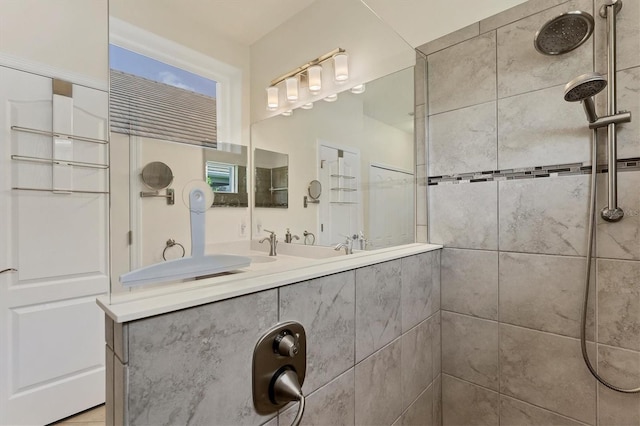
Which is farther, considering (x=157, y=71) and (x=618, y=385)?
(x=157, y=71)

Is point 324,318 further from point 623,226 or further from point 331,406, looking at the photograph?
point 623,226

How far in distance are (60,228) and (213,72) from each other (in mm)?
1387

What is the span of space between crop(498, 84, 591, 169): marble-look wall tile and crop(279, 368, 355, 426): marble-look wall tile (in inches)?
47.2

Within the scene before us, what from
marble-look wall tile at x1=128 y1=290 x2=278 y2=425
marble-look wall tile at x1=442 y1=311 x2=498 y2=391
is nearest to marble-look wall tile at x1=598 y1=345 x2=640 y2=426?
marble-look wall tile at x1=442 y1=311 x2=498 y2=391

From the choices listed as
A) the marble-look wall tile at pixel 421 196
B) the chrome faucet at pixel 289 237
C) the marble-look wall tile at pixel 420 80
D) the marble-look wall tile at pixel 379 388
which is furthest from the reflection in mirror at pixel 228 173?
the marble-look wall tile at pixel 420 80

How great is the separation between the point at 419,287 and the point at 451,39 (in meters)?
1.33

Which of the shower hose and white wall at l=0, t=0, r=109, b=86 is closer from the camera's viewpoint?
the shower hose

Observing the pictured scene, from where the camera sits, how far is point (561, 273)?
1221 mm

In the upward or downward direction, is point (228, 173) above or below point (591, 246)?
above

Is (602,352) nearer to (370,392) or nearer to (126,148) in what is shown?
(370,392)

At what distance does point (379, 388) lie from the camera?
1.10 meters

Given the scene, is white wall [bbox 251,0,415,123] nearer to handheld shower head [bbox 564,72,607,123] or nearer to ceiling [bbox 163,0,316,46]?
ceiling [bbox 163,0,316,46]

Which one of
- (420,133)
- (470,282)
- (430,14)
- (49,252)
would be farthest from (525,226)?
(49,252)

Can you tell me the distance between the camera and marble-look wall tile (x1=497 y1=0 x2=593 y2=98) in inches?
46.4
